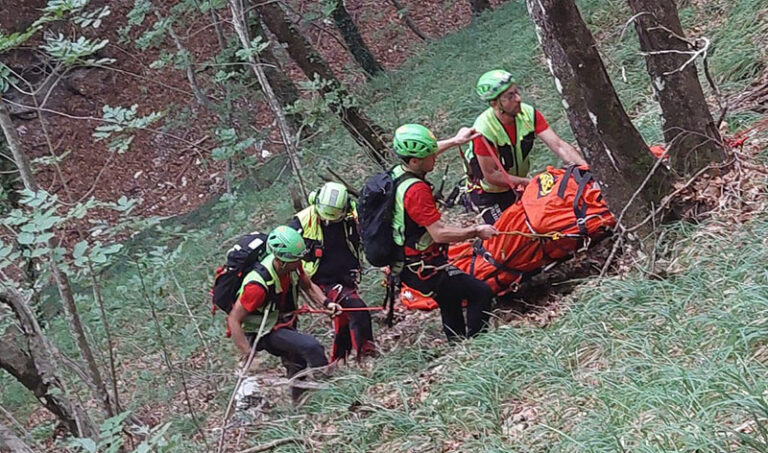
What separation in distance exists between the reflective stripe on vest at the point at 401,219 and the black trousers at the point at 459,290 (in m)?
0.19

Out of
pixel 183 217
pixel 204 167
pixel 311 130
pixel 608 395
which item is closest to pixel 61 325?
pixel 183 217

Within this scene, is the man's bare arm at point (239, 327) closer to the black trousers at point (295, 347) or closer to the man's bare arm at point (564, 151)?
the black trousers at point (295, 347)

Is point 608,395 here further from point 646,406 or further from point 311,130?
point 311,130

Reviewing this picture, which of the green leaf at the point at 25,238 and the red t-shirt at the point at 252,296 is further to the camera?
the red t-shirt at the point at 252,296

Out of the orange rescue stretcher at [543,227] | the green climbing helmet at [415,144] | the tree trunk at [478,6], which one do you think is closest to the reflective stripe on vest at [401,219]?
the green climbing helmet at [415,144]

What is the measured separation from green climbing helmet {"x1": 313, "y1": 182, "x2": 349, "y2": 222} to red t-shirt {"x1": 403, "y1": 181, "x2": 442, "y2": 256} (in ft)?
3.29

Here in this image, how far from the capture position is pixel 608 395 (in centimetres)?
375

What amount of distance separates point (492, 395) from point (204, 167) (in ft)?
52.8

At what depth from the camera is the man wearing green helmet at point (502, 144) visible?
19.9 ft

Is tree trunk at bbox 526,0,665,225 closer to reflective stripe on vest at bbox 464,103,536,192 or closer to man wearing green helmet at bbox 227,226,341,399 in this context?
reflective stripe on vest at bbox 464,103,536,192

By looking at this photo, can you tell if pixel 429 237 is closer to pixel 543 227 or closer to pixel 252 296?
pixel 543 227

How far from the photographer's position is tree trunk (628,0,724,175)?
17.3 ft

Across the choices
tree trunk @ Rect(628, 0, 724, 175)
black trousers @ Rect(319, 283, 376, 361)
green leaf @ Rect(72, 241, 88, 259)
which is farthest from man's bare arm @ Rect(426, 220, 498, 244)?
green leaf @ Rect(72, 241, 88, 259)

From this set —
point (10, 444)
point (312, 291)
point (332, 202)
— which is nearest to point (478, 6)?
point (332, 202)
